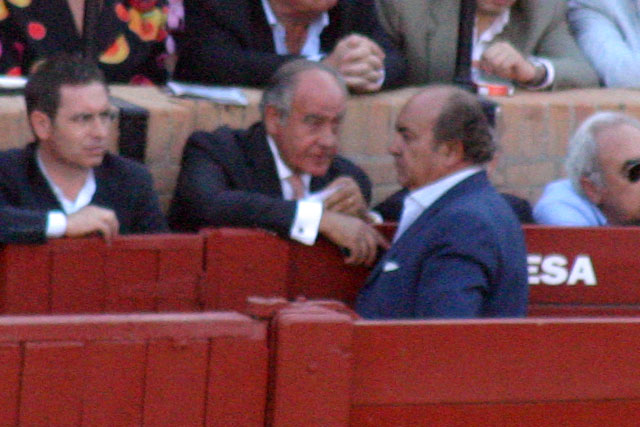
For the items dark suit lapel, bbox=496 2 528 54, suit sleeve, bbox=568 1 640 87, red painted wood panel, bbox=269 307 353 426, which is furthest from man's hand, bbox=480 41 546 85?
red painted wood panel, bbox=269 307 353 426

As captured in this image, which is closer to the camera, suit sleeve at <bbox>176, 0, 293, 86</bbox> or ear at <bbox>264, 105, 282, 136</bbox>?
ear at <bbox>264, 105, 282, 136</bbox>

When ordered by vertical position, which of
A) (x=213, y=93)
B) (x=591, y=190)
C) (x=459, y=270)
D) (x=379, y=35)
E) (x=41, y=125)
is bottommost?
(x=459, y=270)

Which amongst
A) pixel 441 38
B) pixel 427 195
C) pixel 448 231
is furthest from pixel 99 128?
pixel 441 38

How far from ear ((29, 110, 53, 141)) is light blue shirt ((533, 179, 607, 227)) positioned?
1.50 metres

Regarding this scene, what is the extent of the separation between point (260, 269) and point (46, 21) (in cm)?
143

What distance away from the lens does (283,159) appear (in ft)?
12.6

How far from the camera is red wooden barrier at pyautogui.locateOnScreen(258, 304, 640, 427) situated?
2471 millimetres

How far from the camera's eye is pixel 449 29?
192 inches

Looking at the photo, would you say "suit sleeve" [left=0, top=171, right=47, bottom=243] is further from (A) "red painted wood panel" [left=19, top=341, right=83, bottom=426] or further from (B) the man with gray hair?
(B) the man with gray hair

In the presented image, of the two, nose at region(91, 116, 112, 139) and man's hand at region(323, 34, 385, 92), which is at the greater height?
man's hand at region(323, 34, 385, 92)

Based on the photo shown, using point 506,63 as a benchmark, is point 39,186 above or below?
below

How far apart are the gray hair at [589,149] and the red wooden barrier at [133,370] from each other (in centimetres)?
187

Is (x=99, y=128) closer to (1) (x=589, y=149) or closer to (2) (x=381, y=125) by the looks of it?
(2) (x=381, y=125)

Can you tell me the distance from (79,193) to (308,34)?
1416 millimetres
